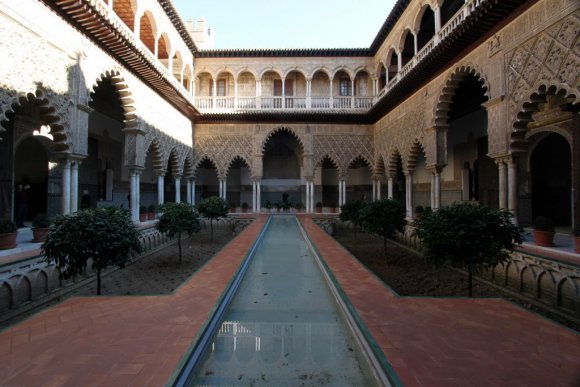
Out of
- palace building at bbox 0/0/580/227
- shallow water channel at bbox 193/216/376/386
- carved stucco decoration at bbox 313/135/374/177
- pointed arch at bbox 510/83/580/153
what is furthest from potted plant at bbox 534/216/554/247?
carved stucco decoration at bbox 313/135/374/177

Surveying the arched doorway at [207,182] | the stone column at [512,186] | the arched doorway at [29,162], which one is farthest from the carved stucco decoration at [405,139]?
the arched doorway at [207,182]

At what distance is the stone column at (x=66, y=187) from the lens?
825cm

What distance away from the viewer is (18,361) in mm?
A: 2594

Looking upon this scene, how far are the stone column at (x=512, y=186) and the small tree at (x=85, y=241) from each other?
8.75 m

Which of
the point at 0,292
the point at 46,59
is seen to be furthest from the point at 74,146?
the point at 0,292

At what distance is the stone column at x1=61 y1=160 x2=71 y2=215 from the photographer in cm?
825

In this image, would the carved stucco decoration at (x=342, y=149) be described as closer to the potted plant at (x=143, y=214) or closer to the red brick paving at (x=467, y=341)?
the potted plant at (x=143, y=214)

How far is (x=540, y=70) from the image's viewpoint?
6.79 metres

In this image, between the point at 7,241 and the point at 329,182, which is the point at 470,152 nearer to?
the point at 329,182

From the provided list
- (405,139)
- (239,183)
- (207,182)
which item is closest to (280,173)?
(239,183)

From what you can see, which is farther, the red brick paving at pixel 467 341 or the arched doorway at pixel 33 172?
the arched doorway at pixel 33 172

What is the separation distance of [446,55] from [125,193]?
16158mm

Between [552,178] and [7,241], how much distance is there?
16372 mm

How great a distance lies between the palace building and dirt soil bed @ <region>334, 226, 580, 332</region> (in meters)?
3.38
